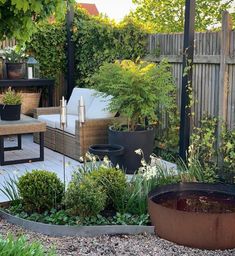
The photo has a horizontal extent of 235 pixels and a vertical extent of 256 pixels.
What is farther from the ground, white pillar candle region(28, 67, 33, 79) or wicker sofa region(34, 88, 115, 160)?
white pillar candle region(28, 67, 33, 79)

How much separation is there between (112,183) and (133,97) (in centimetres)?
180

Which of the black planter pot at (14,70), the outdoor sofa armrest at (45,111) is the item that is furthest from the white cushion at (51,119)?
the black planter pot at (14,70)

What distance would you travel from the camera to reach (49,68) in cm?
832

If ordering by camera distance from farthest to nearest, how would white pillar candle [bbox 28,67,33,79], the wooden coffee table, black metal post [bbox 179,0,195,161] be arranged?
white pillar candle [bbox 28,67,33,79] < the wooden coffee table < black metal post [bbox 179,0,195,161]

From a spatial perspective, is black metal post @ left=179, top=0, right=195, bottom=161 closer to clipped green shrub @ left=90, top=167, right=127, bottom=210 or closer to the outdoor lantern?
clipped green shrub @ left=90, top=167, right=127, bottom=210

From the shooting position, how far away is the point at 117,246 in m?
3.29

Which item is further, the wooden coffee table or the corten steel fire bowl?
the wooden coffee table

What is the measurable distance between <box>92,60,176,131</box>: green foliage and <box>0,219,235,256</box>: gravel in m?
2.33

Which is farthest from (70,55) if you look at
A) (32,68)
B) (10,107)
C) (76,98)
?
(10,107)

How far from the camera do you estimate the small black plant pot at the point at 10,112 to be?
6.08 meters

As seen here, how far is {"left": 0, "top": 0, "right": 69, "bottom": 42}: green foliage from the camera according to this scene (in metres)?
2.82

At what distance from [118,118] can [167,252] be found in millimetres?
3237

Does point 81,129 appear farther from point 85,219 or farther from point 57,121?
point 85,219

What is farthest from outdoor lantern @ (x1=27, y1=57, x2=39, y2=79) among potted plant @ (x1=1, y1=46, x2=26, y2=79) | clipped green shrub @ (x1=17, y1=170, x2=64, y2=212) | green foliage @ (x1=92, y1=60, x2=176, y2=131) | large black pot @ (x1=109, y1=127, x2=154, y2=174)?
clipped green shrub @ (x1=17, y1=170, x2=64, y2=212)
